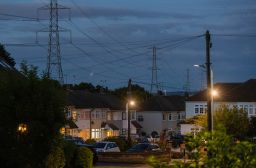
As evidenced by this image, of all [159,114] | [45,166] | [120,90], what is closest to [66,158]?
[45,166]

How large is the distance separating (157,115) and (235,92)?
25729mm

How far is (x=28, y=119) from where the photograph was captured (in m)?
28.9

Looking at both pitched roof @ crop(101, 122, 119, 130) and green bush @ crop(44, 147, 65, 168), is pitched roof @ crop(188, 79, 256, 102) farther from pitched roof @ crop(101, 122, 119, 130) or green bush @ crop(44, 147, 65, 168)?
green bush @ crop(44, 147, 65, 168)

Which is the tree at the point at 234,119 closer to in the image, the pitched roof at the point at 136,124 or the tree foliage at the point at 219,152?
the pitched roof at the point at 136,124

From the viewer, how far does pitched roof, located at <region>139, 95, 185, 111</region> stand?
116875 millimetres

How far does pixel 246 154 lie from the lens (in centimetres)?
880

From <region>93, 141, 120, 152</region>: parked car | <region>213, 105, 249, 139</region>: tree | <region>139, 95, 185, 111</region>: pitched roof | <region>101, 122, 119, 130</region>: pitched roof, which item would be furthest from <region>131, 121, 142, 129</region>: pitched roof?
<region>93, 141, 120, 152</region>: parked car

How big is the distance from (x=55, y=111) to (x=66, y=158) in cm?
322

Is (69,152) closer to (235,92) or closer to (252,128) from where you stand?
(252,128)

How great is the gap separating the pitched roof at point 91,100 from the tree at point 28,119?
60.2 metres

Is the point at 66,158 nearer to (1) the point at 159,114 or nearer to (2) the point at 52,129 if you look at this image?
(2) the point at 52,129

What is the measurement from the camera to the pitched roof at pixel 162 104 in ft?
383

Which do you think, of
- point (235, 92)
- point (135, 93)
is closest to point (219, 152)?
point (235, 92)

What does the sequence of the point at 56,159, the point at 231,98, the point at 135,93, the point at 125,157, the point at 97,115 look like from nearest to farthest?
the point at 56,159 < the point at 125,157 < the point at 231,98 < the point at 97,115 < the point at 135,93
